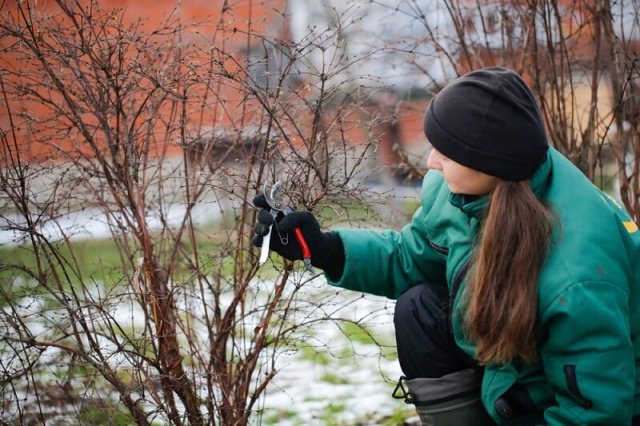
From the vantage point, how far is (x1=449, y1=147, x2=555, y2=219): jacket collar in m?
2.34

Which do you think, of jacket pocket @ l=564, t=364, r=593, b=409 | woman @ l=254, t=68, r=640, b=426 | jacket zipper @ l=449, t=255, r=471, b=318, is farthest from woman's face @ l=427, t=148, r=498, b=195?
jacket pocket @ l=564, t=364, r=593, b=409

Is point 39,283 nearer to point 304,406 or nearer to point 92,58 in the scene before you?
point 92,58

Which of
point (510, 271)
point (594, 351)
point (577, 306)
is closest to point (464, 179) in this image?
point (510, 271)

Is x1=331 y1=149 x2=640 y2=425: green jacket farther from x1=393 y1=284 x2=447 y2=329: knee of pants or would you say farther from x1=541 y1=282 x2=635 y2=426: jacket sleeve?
x1=393 y1=284 x2=447 y2=329: knee of pants

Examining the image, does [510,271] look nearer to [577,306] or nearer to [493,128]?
[577,306]

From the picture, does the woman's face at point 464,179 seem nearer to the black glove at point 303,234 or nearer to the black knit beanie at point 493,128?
the black knit beanie at point 493,128

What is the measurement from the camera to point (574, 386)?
2191mm

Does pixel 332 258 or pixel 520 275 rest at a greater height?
pixel 332 258

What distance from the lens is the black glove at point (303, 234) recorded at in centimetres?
244

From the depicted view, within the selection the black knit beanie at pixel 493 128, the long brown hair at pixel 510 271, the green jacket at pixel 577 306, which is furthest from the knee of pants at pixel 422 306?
the black knit beanie at pixel 493 128

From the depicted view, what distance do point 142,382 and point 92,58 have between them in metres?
0.90

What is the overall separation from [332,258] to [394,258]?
0.21 meters

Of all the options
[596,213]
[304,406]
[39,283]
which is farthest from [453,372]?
[304,406]

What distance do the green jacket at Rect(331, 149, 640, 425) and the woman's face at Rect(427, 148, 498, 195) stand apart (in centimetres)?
→ 4
